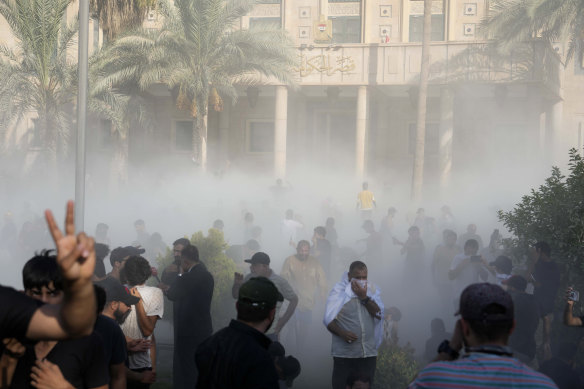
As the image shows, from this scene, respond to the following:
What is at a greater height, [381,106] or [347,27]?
[347,27]

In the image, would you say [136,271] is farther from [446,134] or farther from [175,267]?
[446,134]

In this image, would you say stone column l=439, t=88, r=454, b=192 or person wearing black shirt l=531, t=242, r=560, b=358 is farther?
stone column l=439, t=88, r=454, b=192

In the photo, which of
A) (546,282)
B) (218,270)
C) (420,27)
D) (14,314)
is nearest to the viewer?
(14,314)

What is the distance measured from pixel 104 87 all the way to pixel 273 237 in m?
9.22

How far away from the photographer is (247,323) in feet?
10.8

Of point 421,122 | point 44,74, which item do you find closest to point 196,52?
point 44,74

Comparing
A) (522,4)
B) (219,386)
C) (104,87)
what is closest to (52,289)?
(219,386)

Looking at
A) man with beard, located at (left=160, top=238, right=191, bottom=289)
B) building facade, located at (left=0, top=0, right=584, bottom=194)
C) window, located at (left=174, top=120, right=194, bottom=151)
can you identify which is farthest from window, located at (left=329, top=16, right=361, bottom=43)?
man with beard, located at (left=160, top=238, right=191, bottom=289)

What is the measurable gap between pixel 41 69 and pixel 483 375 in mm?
21482

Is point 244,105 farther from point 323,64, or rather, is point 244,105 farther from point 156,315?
point 156,315

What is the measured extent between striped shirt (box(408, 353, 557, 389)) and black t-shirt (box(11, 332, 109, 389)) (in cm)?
146

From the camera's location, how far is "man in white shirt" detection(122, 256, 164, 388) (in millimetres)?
4895

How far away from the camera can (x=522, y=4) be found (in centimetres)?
2523

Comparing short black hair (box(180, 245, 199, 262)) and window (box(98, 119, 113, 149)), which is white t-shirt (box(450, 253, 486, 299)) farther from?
window (box(98, 119, 113, 149))
